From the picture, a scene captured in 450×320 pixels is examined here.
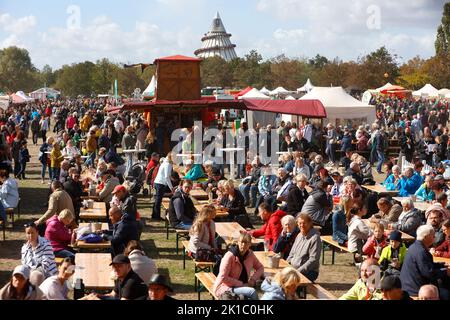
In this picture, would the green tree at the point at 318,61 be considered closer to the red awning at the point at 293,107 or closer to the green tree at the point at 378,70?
the green tree at the point at 378,70

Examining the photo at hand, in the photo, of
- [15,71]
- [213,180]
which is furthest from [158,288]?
[15,71]

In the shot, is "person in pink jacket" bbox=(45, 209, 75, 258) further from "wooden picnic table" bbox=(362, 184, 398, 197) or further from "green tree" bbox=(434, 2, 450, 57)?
"green tree" bbox=(434, 2, 450, 57)

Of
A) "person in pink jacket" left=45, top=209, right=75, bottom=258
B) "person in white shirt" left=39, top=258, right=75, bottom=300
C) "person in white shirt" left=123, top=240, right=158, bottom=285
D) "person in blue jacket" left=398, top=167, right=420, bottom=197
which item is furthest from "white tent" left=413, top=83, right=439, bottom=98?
"person in white shirt" left=39, top=258, right=75, bottom=300

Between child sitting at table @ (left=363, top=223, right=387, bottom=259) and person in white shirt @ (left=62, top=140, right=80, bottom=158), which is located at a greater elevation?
person in white shirt @ (left=62, top=140, right=80, bottom=158)

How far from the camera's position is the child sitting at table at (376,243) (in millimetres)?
10208

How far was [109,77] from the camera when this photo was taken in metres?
101

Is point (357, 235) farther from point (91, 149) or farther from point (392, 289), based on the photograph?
point (91, 149)

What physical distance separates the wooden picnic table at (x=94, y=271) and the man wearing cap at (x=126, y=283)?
25.6 inches

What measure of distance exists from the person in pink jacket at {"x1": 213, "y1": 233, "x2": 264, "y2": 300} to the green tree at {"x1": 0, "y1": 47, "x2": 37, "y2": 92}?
11017 centimetres

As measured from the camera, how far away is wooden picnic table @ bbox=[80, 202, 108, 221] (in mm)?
13048

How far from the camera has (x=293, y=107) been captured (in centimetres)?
2969

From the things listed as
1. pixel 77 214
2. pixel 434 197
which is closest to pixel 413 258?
pixel 434 197

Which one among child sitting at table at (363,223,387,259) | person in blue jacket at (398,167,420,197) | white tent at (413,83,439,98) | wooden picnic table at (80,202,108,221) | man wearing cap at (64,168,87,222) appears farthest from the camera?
white tent at (413,83,439,98)
